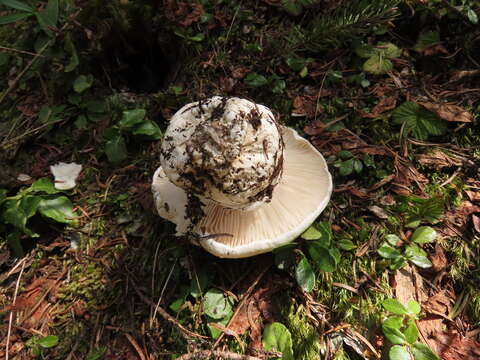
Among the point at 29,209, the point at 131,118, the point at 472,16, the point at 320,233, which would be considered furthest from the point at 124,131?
the point at 472,16

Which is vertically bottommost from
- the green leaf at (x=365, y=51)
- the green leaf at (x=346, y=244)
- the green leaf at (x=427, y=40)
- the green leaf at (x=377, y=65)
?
the green leaf at (x=346, y=244)

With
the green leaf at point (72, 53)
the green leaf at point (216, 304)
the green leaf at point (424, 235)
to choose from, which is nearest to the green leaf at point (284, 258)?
the green leaf at point (216, 304)

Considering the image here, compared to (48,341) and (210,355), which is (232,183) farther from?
(48,341)

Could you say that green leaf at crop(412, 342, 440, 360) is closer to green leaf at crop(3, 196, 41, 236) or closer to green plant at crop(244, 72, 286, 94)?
green plant at crop(244, 72, 286, 94)

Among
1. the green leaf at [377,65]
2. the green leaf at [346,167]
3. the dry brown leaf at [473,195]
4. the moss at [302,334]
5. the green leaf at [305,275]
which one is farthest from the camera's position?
the green leaf at [377,65]

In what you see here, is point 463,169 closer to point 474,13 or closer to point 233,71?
point 474,13

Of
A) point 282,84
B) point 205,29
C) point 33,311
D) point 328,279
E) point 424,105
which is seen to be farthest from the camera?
point 205,29

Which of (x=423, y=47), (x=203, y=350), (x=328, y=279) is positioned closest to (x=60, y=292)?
(x=203, y=350)

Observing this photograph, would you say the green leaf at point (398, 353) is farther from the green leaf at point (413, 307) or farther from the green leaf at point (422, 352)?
the green leaf at point (413, 307)
